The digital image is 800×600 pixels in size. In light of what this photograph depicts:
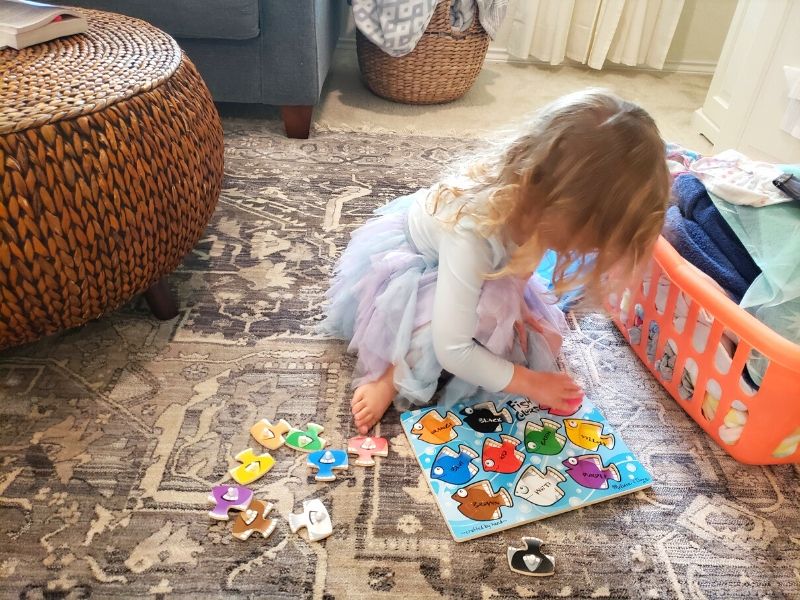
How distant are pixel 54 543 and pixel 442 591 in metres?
0.46

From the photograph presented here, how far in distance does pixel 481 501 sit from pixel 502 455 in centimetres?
8

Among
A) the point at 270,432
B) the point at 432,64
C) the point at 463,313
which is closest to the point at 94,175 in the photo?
the point at 270,432

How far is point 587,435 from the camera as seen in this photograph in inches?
36.6

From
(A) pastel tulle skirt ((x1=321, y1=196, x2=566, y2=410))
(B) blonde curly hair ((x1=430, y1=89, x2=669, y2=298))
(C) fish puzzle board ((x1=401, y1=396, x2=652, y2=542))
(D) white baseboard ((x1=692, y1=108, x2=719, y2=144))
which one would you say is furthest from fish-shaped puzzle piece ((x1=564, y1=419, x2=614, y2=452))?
(D) white baseboard ((x1=692, y1=108, x2=719, y2=144))

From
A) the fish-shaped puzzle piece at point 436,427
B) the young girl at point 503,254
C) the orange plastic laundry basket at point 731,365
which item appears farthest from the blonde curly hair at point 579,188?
the fish-shaped puzzle piece at point 436,427

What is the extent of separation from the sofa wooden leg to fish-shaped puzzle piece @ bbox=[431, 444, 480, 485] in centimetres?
114

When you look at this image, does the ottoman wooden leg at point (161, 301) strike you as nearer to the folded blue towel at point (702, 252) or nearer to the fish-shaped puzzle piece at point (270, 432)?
the fish-shaped puzzle piece at point (270, 432)

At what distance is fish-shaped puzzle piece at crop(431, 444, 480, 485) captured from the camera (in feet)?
2.82

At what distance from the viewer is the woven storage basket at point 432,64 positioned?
193cm

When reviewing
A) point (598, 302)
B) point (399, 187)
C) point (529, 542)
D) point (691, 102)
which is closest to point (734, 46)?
point (691, 102)

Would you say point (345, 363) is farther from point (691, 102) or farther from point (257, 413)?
point (691, 102)

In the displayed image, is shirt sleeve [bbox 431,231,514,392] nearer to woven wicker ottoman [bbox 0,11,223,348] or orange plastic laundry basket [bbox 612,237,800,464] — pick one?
orange plastic laundry basket [bbox 612,237,800,464]

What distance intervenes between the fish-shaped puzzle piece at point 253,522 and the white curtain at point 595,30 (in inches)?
83.7

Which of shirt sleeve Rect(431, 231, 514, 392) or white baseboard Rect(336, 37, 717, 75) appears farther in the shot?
white baseboard Rect(336, 37, 717, 75)
